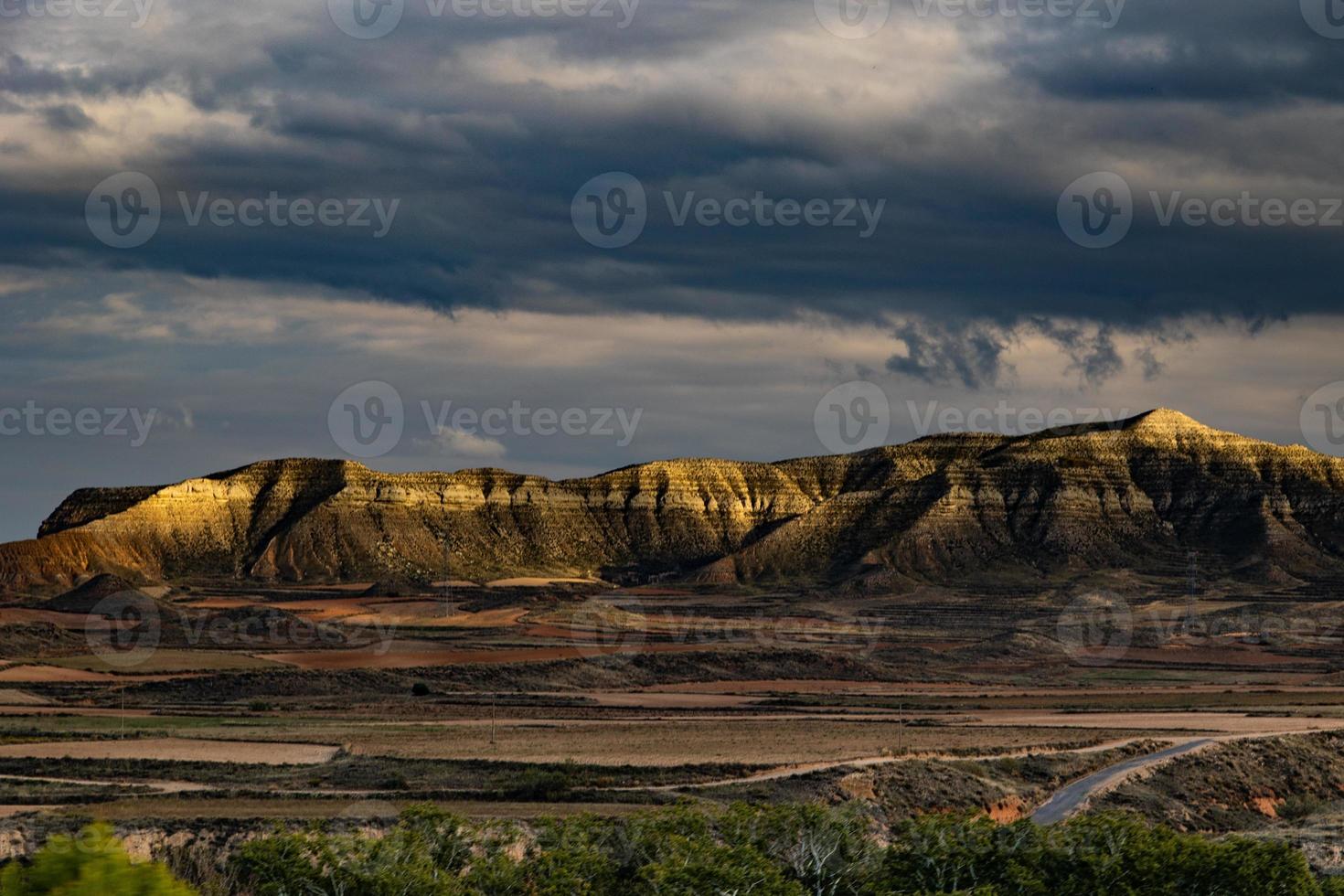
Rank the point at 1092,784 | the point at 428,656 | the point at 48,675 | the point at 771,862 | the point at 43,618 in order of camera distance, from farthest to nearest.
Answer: the point at 43,618
the point at 428,656
the point at 48,675
the point at 1092,784
the point at 771,862

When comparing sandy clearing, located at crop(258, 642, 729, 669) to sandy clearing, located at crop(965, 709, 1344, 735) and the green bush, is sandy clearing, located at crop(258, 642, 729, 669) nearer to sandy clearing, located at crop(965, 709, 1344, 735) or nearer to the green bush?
sandy clearing, located at crop(965, 709, 1344, 735)

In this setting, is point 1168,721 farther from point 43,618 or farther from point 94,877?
point 43,618

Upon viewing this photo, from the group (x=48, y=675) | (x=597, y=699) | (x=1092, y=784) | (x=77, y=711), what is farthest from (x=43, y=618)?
(x=1092, y=784)

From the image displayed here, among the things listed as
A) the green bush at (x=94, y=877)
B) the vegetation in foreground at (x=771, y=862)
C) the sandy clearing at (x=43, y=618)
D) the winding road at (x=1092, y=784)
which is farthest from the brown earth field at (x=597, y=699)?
the green bush at (x=94, y=877)

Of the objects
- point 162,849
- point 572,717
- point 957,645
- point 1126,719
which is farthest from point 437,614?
point 162,849

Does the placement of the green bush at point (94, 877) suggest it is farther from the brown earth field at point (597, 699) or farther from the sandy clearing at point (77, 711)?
the sandy clearing at point (77, 711)

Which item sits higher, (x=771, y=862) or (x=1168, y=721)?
(x=771, y=862)
